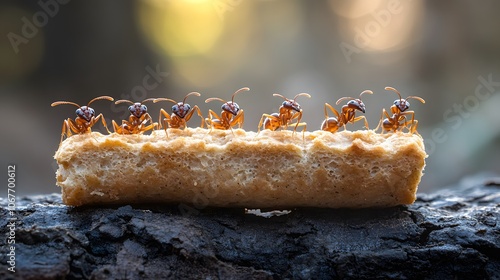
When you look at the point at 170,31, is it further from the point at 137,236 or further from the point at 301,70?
the point at 137,236

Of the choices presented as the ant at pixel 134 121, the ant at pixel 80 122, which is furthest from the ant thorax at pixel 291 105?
the ant at pixel 80 122

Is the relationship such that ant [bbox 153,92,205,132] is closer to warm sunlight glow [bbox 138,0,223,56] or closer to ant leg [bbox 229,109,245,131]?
ant leg [bbox 229,109,245,131]

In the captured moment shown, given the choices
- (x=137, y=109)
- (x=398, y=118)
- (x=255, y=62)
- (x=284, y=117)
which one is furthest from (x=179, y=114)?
(x=255, y=62)

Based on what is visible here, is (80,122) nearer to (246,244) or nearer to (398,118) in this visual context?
(246,244)

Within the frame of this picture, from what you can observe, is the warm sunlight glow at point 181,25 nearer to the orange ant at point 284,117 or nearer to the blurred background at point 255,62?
the blurred background at point 255,62

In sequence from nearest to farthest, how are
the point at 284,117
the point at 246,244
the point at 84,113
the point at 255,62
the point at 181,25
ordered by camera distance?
the point at 246,244 → the point at 84,113 → the point at 284,117 → the point at 181,25 → the point at 255,62

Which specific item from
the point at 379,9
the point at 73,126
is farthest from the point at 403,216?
the point at 379,9

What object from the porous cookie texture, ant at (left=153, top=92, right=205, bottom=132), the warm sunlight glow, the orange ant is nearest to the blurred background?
the warm sunlight glow
